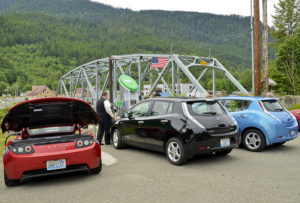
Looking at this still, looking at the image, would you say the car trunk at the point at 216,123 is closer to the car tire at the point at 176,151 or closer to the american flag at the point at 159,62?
the car tire at the point at 176,151

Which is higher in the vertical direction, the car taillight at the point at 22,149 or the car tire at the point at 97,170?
the car taillight at the point at 22,149

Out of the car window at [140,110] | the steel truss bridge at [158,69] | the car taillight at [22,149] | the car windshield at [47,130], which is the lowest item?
the car taillight at [22,149]

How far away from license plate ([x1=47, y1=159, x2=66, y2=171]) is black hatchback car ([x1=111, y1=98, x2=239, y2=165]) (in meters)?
2.47

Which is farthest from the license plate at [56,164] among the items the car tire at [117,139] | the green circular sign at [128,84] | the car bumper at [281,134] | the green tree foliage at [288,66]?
the green tree foliage at [288,66]

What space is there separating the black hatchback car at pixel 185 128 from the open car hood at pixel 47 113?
1575 mm

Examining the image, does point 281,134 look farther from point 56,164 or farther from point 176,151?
point 56,164

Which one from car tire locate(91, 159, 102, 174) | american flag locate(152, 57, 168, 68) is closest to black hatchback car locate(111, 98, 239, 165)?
car tire locate(91, 159, 102, 174)

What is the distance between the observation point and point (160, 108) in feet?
22.0

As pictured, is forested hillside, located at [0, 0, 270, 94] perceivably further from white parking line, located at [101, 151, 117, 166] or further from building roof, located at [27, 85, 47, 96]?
white parking line, located at [101, 151, 117, 166]

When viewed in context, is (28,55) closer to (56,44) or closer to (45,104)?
(56,44)

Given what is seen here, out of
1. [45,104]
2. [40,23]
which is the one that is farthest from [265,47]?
[40,23]

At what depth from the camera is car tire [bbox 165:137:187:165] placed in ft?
18.9

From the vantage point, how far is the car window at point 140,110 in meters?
7.17

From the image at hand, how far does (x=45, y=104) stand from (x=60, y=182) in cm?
155
